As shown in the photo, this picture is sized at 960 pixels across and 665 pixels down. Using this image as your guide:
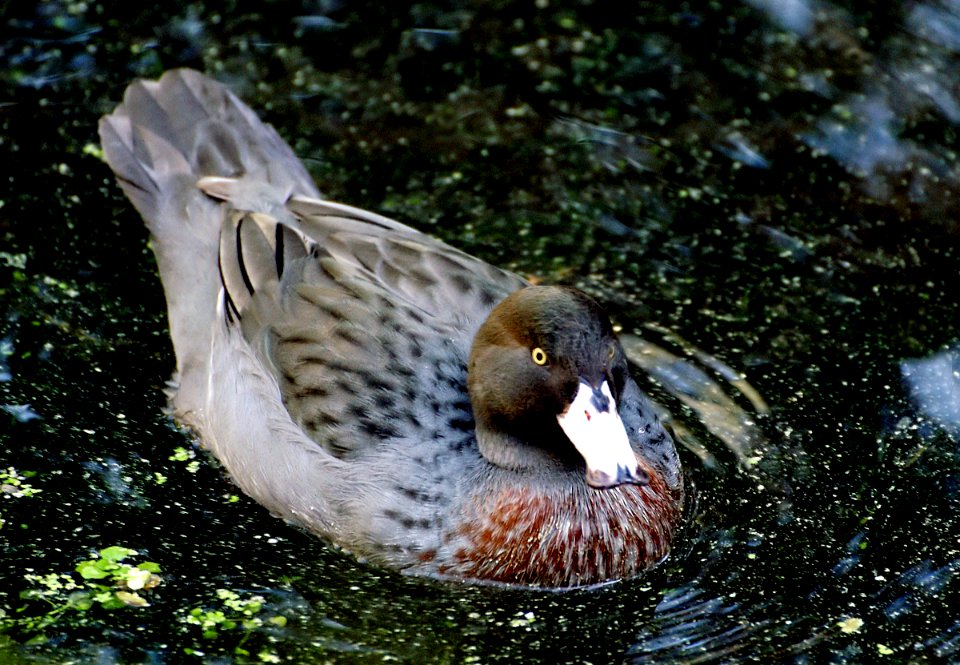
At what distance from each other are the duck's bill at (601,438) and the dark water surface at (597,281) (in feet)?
2.25

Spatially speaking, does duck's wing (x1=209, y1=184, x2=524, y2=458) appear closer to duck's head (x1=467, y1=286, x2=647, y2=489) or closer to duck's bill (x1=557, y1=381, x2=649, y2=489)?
duck's head (x1=467, y1=286, x2=647, y2=489)

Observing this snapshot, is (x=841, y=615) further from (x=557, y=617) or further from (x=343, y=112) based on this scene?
(x=343, y=112)

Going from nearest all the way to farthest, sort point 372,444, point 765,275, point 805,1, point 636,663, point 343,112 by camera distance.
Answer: point 636,663, point 372,444, point 765,275, point 343,112, point 805,1

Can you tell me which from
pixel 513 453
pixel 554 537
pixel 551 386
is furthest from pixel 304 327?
pixel 554 537

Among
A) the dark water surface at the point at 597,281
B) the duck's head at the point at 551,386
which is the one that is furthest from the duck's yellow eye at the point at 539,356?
the dark water surface at the point at 597,281

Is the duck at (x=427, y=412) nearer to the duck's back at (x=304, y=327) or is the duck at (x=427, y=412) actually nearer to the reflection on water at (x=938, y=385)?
the duck's back at (x=304, y=327)

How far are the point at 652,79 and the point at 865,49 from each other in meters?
1.43

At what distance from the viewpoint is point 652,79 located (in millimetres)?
9617

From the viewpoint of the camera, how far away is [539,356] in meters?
5.79

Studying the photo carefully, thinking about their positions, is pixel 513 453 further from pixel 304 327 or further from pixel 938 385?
pixel 938 385

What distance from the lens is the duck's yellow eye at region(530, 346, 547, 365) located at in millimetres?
5766

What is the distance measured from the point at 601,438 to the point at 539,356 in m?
0.42

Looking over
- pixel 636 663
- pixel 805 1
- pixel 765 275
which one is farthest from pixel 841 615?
pixel 805 1

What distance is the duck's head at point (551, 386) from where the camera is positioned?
18.5 feet
